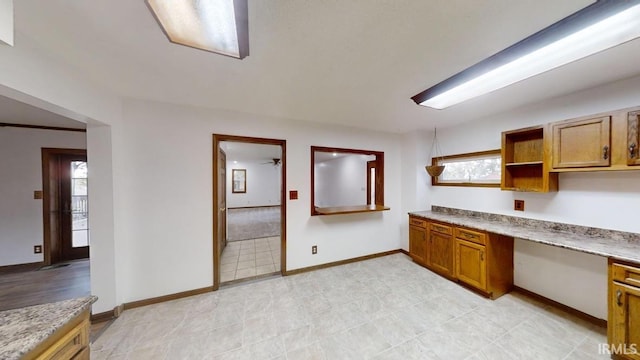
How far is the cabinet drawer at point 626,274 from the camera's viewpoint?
4.79ft

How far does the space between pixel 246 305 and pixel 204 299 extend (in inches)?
21.6

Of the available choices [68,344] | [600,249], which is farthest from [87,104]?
[600,249]

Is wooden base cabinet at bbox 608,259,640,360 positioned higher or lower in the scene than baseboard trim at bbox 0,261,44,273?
higher

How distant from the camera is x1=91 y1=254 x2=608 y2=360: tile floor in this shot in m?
1.65

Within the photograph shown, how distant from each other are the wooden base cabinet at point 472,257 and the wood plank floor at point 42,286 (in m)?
4.63

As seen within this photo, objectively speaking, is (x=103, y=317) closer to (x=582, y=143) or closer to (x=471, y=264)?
(x=471, y=264)

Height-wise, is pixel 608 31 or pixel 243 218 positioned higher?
pixel 608 31

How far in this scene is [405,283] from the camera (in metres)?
2.71

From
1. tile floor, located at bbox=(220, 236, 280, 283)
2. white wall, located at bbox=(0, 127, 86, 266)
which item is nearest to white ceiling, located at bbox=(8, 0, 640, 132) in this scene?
tile floor, located at bbox=(220, 236, 280, 283)

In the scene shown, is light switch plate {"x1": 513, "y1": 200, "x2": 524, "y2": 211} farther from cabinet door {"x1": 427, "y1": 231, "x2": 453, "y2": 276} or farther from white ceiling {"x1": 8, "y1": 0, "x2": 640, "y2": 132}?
white ceiling {"x1": 8, "y1": 0, "x2": 640, "y2": 132}

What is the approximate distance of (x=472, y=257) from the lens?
249cm

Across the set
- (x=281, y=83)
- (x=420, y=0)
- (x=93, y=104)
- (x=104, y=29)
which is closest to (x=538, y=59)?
(x=420, y=0)

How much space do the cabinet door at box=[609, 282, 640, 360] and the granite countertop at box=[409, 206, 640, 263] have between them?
0.26 meters

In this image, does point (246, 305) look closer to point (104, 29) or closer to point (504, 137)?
point (104, 29)
